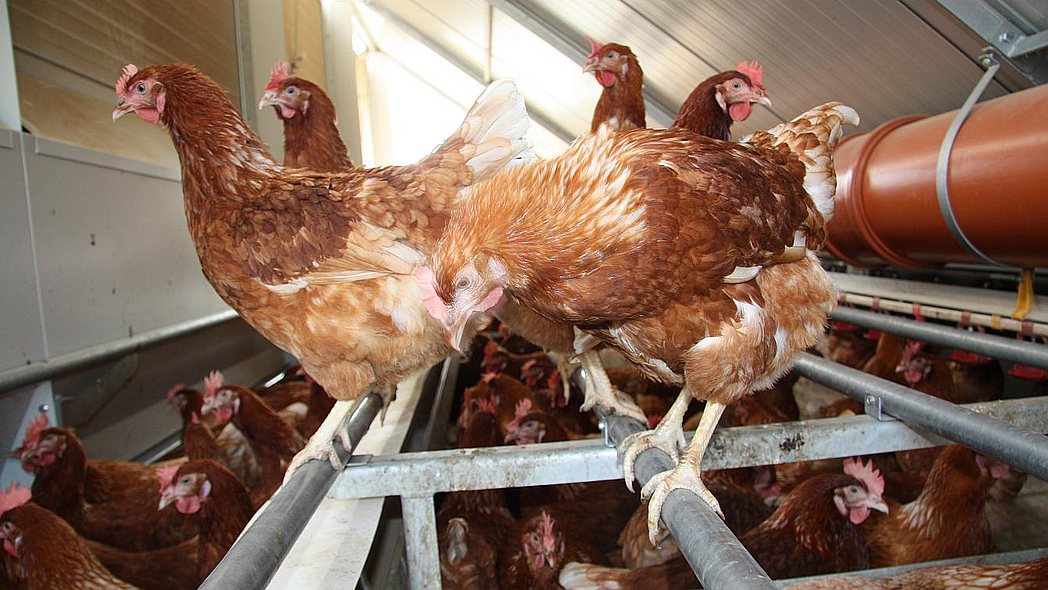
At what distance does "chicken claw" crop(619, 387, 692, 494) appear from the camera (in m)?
0.98

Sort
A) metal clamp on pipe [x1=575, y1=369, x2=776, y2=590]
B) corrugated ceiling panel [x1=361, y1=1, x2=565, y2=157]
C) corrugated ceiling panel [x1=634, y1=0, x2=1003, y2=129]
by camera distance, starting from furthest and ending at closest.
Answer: corrugated ceiling panel [x1=361, y1=1, x2=565, y2=157], corrugated ceiling panel [x1=634, y1=0, x2=1003, y2=129], metal clamp on pipe [x1=575, y1=369, x2=776, y2=590]

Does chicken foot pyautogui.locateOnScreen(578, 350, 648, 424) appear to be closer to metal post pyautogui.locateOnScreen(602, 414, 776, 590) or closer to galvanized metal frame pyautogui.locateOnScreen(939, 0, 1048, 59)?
metal post pyautogui.locateOnScreen(602, 414, 776, 590)

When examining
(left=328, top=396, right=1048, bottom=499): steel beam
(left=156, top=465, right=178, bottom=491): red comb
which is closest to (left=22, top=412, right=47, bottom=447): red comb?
(left=156, top=465, right=178, bottom=491): red comb

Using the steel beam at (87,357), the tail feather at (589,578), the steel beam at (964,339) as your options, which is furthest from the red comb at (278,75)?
the steel beam at (964,339)

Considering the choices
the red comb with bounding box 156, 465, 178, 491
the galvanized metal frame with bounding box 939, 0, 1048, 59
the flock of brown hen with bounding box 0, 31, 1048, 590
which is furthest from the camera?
the galvanized metal frame with bounding box 939, 0, 1048, 59

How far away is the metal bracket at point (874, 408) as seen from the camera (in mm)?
1038

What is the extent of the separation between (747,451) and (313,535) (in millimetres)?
823

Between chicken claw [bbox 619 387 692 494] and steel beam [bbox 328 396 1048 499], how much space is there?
42 mm

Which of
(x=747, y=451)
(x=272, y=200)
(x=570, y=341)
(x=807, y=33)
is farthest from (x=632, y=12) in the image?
(x=747, y=451)

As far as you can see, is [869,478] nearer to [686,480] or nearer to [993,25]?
[686,480]

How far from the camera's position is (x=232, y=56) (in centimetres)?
349

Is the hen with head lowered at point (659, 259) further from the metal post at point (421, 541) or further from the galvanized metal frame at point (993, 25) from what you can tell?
the galvanized metal frame at point (993, 25)

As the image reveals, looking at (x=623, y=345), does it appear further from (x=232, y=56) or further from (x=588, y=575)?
(x=232, y=56)

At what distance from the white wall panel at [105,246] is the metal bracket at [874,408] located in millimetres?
2488
